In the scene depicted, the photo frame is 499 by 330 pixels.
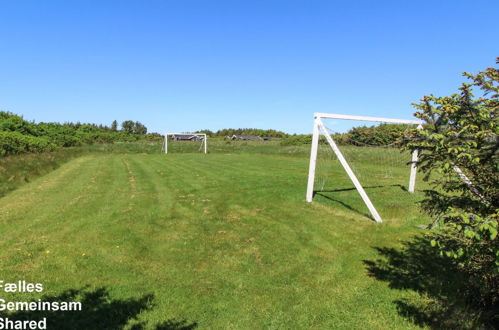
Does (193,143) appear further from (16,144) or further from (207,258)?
(207,258)

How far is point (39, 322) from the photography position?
14.0ft

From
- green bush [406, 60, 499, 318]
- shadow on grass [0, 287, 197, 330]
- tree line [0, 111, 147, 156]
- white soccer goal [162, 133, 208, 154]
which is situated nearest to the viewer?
green bush [406, 60, 499, 318]

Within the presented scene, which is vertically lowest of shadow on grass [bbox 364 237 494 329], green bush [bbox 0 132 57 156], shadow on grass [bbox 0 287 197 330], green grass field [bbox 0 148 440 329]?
shadow on grass [bbox 0 287 197 330]

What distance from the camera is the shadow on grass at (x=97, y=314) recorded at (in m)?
4.23

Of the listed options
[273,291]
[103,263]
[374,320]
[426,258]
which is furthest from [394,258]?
[103,263]

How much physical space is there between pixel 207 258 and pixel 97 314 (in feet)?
8.46

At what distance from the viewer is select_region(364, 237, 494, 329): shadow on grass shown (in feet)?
14.0

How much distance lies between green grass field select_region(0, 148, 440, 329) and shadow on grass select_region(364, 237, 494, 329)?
0.17m

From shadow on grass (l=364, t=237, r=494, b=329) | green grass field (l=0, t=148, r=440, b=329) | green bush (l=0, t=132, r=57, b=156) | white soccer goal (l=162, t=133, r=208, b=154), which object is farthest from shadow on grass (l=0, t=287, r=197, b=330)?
white soccer goal (l=162, t=133, r=208, b=154)

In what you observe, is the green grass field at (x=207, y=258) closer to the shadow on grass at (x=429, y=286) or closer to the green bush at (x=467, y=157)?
the shadow on grass at (x=429, y=286)

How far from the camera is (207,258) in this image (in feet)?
21.8

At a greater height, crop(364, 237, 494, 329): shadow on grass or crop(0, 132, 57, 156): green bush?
crop(0, 132, 57, 156): green bush

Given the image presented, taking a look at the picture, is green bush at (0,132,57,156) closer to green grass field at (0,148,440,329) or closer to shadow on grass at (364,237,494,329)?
green grass field at (0,148,440,329)

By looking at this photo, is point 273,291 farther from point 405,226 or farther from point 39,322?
point 405,226
